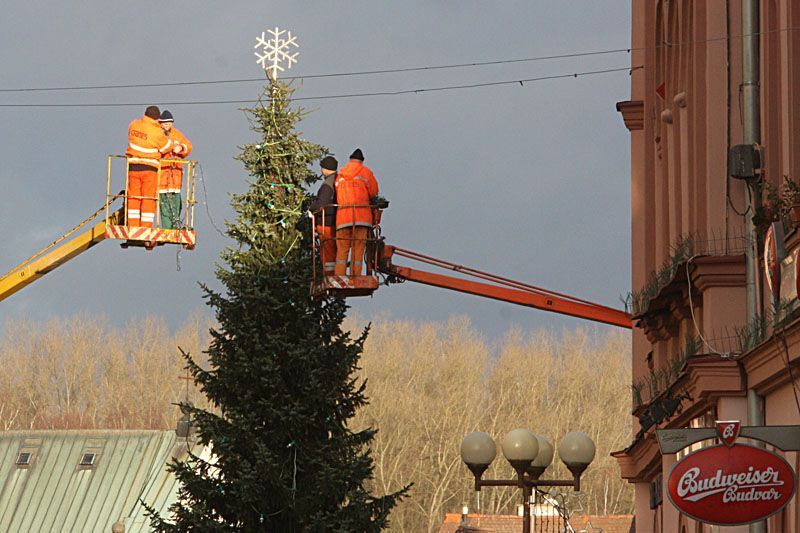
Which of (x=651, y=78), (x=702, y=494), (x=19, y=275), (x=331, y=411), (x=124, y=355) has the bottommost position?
(x=702, y=494)

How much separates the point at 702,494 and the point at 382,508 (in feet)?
37.7

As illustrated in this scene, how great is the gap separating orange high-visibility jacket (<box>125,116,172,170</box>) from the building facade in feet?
22.8

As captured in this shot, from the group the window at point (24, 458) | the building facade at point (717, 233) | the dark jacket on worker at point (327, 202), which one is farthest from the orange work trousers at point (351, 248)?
the window at point (24, 458)

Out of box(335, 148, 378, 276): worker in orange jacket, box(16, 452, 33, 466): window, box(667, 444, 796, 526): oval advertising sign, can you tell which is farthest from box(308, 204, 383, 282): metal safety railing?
box(16, 452, 33, 466): window

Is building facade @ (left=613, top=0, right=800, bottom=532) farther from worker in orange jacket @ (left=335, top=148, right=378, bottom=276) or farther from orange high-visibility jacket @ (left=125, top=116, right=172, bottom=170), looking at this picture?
orange high-visibility jacket @ (left=125, top=116, right=172, bottom=170)

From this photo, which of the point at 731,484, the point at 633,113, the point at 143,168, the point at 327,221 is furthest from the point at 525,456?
the point at 731,484

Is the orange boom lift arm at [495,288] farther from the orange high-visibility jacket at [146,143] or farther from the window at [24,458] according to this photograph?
the window at [24,458]

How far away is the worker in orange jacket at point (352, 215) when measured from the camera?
22109 millimetres

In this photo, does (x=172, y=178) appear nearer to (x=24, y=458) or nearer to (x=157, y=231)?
(x=157, y=231)

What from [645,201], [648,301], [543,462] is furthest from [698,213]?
[645,201]

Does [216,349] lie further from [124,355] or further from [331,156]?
[124,355]

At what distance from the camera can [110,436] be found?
61781 millimetres

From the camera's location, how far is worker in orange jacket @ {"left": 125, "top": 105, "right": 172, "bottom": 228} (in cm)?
2408

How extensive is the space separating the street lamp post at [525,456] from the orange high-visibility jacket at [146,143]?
21.8 ft
